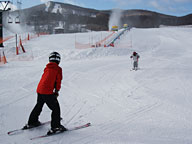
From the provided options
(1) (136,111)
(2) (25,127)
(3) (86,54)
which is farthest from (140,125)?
(3) (86,54)

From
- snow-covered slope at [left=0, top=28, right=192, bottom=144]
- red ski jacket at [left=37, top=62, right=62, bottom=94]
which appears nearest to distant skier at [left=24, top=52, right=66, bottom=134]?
red ski jacket at [left=37, top=62, right=62, bottom=94]

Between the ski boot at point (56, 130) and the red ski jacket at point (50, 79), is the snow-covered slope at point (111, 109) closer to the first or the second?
the ski boot at point (56, 130)

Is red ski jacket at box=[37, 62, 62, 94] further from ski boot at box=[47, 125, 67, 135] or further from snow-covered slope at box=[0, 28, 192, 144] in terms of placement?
snow-covered slope at box=[0, 28, 192, 144]

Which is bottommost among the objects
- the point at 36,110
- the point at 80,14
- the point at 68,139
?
the point at 68,139

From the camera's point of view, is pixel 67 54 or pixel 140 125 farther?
pixel 67 54

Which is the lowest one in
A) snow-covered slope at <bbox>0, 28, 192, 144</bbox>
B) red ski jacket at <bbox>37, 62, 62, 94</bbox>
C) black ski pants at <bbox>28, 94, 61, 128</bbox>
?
snow-covered slope at <bbox>0, 28, 192, 144</bbox>

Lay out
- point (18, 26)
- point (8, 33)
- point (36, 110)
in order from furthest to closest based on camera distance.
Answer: point (18, 26) < point (8, 33) < point (36, 110)

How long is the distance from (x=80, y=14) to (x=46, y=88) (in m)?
72.1

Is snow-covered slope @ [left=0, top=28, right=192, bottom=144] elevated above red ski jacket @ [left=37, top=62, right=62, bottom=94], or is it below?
below

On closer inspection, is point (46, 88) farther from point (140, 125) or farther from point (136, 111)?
point (136, 111)

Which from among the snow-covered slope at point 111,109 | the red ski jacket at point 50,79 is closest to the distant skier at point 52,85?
the red ski jacket at point 50,79

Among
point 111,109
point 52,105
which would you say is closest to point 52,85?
point 52,105

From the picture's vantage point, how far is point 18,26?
2068 inches

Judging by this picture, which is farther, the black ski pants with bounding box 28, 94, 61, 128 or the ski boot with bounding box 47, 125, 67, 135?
the ski boot with bounding box 47, 125, 67, 135
